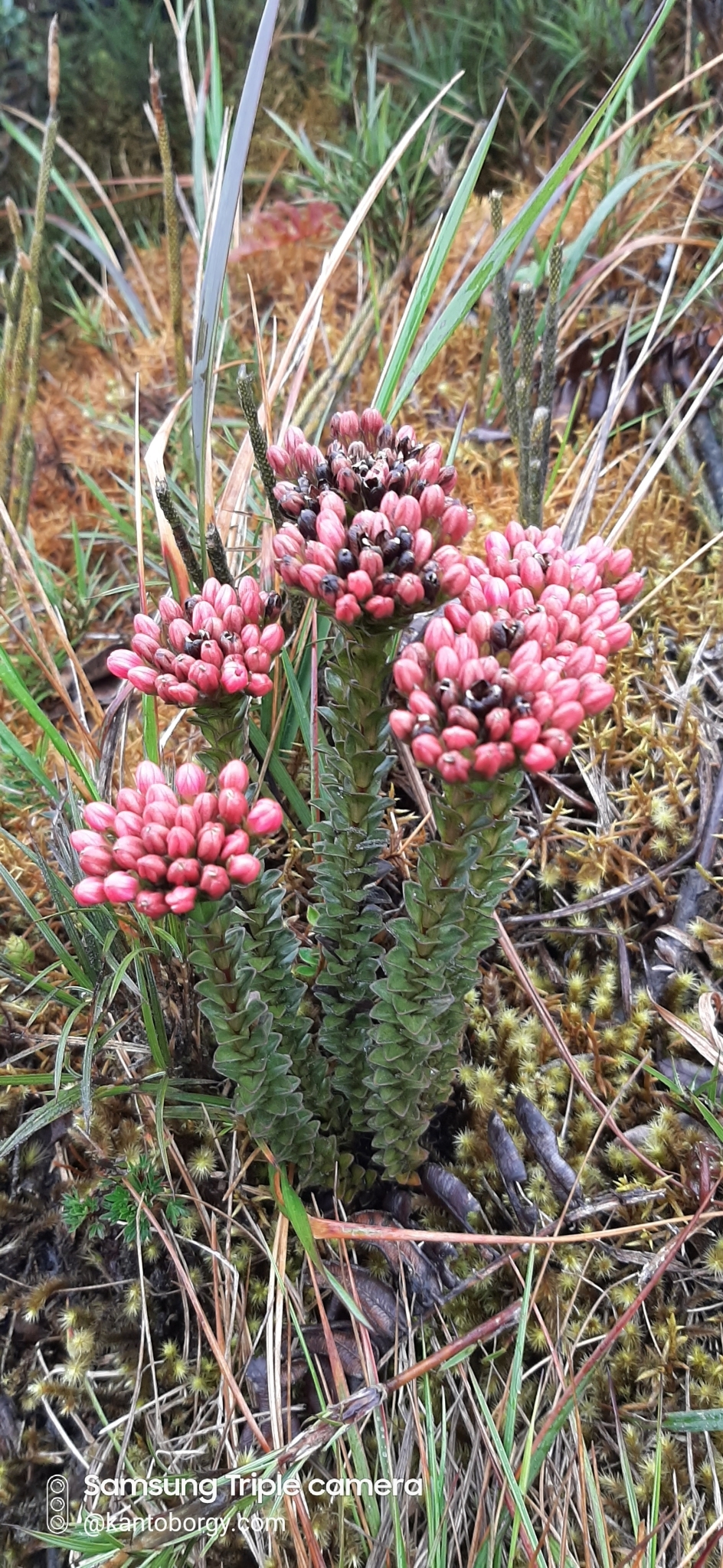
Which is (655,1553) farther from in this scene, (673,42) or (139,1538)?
(673,42)

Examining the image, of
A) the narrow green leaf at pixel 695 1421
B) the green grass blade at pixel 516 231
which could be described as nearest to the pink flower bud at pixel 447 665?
the green grass blade at pixel 516 231

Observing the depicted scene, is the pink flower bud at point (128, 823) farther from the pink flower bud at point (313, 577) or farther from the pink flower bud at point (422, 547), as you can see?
the pink flower bud at point (422, 547)

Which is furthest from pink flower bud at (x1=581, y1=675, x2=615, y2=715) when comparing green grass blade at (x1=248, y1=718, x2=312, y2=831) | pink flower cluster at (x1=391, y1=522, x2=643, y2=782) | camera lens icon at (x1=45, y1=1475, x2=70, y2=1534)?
camera lens icon at (x1=45, y1=1475, x2=70, y2=1534)

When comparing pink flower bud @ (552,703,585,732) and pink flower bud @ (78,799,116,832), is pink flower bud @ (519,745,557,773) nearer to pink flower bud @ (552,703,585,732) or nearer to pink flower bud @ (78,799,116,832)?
pink flower bud @ (552,703,585,732)

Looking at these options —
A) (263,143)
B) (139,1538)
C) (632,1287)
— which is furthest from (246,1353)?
(263,143)

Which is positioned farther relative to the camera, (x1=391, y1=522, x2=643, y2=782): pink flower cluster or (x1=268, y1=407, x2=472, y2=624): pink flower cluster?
(x1=268, y1=407, x2=472, y2=624): pink flower cluster

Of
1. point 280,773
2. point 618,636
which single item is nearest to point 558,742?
point 618,636

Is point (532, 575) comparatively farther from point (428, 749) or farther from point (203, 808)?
point (203, 808)

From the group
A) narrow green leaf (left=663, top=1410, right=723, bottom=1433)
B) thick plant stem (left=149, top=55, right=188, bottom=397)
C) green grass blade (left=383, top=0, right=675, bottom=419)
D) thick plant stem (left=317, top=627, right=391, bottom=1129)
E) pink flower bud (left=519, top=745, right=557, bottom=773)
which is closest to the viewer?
pink flower bud (left=519, top=745, right=557, bottom=773)
